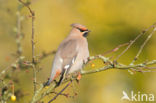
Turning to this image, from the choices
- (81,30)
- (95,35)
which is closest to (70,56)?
(81,30)

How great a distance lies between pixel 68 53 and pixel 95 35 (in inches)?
42.4

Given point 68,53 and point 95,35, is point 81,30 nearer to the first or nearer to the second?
point 68,53

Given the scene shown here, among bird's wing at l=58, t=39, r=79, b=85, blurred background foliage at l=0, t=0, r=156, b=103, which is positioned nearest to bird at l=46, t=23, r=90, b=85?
bird's wing at l=58, t=39, r=79, b=85

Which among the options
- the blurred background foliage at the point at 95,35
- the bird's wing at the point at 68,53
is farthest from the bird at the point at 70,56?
the blurred background foliage at the point at 95,35

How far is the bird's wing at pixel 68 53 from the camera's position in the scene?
3536 millimetres

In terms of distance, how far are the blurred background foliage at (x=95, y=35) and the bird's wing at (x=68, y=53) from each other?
523mm

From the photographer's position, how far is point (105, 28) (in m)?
4.69

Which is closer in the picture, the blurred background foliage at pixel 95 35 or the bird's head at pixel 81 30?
the bird's head at pixel 81 30

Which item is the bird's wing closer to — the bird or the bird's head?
the bird

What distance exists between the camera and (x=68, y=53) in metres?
3.65

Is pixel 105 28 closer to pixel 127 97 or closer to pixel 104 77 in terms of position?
pixel 104 77

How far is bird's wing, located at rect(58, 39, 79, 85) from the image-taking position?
3536mm

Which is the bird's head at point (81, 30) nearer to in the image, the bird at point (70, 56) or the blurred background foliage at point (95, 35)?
the bird at point (70, 56)

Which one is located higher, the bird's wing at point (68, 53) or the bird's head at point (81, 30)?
the bird's head at point (81, 30)
